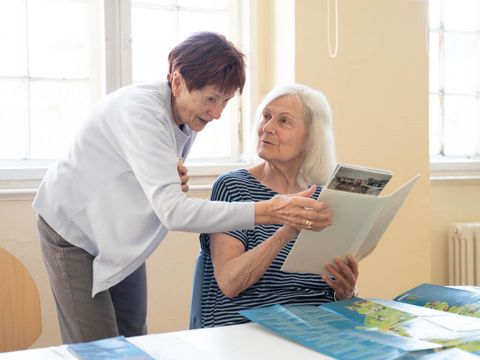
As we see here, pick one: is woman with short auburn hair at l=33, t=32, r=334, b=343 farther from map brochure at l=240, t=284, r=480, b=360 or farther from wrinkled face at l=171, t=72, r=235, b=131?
map brochure at l=240, t=284, r=480, b=360

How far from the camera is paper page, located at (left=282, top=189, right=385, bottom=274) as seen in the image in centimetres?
147

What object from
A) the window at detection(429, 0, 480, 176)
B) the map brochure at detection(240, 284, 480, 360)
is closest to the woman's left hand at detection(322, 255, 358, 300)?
the map brochure at detection(240, 284, 480, 360)

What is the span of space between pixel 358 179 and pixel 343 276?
37 centimetres

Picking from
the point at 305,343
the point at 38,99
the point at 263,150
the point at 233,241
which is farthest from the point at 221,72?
the point at 38,99

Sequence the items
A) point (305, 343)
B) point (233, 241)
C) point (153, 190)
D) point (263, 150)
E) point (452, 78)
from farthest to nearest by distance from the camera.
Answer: point (452, 78) → point (263, 150) → point (233, 241) → point (153, 190) → point (305, 343)

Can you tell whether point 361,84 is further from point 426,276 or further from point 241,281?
point 241,281

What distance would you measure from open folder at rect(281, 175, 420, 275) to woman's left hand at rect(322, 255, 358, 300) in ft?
0.06

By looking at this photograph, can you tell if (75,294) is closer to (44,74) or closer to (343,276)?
(343,276)

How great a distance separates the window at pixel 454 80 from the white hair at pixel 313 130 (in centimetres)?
181

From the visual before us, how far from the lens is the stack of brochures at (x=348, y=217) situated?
1.42m

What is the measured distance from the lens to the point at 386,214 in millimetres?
1650

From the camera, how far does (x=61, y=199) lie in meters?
1.78

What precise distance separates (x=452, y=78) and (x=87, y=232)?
103 inches

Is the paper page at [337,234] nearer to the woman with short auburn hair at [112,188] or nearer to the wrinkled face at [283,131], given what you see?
the woman with short auburn hair at [112,188]
